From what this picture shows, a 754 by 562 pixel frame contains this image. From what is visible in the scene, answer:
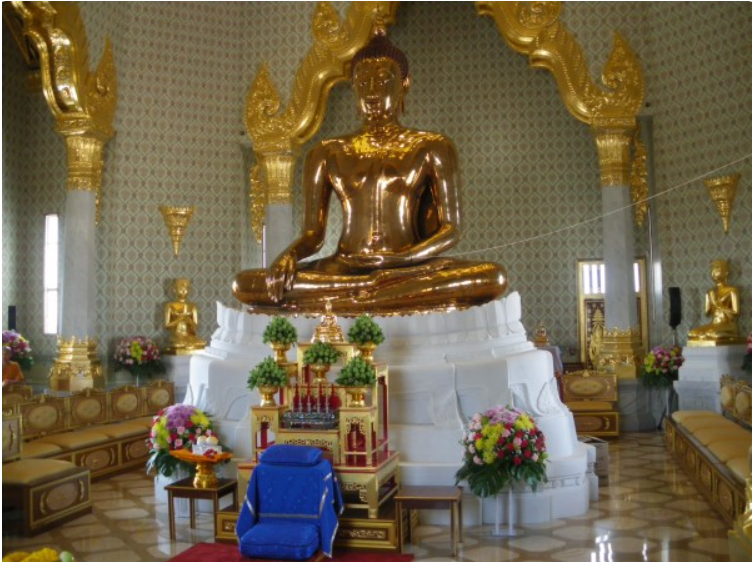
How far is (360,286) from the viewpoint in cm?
583

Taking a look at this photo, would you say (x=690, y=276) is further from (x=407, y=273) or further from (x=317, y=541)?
(x=317, y=541)

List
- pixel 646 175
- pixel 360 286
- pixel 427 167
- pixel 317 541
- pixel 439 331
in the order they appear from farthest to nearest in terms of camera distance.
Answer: pixel 646 175 → pixel 427 167 → pixel 360 286 → pixel 439 331 → pixel 317 541

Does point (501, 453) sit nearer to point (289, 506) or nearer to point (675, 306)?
point (289, 506)

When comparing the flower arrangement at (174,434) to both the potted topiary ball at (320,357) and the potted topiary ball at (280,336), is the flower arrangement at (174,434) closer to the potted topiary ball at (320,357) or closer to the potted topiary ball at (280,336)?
the potted topiary ball at (280,336)

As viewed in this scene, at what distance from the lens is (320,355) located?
14.9ft

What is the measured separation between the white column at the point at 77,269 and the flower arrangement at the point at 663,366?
230 inches

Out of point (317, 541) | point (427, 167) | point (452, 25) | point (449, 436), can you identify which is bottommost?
point (317, 541)

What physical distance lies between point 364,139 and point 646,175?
177 inches

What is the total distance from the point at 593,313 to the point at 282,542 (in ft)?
24.3

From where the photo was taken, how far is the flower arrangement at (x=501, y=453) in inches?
172

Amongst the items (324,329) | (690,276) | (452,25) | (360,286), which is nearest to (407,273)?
(360,286)

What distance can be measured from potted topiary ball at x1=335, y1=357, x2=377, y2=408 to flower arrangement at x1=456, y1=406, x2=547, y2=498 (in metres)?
0.65

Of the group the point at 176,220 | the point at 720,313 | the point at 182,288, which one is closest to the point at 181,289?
the point at 182,288

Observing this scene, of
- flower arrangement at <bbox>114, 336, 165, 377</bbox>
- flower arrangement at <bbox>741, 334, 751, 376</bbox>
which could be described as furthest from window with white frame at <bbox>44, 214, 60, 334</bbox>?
flower arrangement at <bbox>741, 334, 751, 376</bbox>
